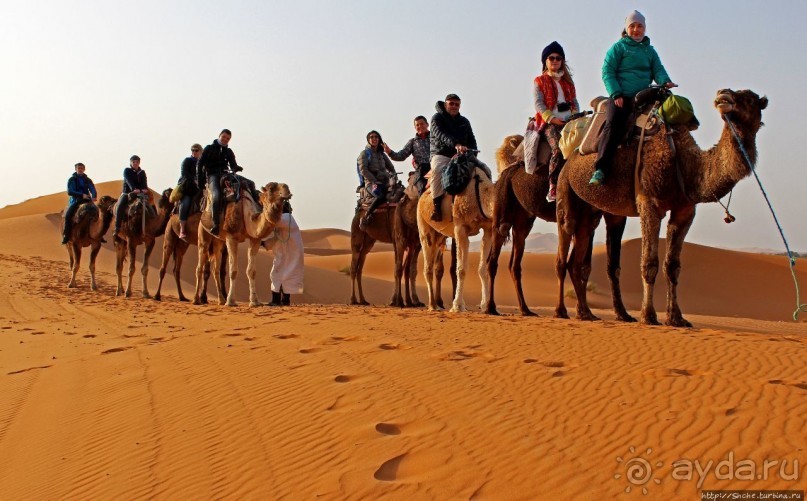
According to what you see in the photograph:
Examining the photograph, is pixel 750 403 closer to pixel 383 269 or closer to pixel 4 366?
pixel 4 366

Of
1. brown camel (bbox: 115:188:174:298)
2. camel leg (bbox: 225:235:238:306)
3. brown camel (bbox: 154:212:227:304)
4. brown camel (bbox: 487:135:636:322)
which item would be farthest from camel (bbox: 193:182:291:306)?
brown camel (bbox: 487:135:636:322)

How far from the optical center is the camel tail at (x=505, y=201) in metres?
11.3

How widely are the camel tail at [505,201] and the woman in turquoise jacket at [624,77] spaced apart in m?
2.21

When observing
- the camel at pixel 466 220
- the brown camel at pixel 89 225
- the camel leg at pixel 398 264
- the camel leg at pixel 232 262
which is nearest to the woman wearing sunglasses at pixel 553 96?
the camel at pixel 466 220

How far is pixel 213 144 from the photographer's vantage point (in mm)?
15078

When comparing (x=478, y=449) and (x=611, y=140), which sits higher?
(x=611, y=140)

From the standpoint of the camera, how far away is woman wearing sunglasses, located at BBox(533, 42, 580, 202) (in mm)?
10586

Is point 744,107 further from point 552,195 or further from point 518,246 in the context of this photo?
point 518,246

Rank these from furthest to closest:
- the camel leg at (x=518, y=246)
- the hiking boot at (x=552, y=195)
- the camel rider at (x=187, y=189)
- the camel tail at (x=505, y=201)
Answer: the camel rider at (x=187, y=189) → the camel leg at (x=518, y=246) → the camel tail at (x=505, y=201) → the hiking boot at (x=552, y=195)

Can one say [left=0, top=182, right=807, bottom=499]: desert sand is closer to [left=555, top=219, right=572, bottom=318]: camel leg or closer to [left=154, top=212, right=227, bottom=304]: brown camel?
[left=555, top=219, right=572, bottom=318]: camel leg

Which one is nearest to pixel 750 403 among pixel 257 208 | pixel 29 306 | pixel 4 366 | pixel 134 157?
pixel 4 366

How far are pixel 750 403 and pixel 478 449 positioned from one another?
5.83 feet

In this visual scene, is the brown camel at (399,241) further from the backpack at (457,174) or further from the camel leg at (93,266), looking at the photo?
the camel leg at (93,266)

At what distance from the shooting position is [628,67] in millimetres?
9203
